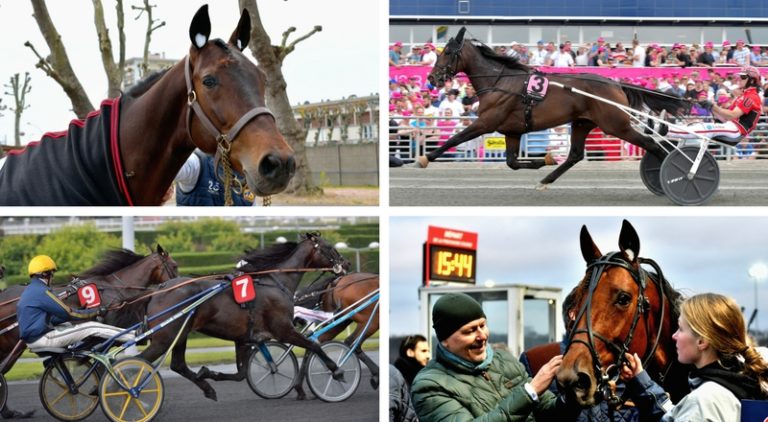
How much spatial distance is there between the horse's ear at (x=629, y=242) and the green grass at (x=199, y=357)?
1315mm

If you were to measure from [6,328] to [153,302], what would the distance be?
20.6 inches

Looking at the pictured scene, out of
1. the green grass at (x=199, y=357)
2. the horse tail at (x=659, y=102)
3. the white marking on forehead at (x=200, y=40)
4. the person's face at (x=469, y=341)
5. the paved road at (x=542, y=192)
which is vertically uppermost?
the white marking on forehead at (x=200, y=40)

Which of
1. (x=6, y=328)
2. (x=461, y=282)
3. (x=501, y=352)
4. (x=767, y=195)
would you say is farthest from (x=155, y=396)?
(x=767, y=195)

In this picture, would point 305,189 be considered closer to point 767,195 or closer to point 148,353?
point 148,353

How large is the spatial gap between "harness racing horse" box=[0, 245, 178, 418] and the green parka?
4.96 ft

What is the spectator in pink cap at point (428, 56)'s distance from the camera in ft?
17.9

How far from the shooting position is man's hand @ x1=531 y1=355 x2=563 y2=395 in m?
2.38

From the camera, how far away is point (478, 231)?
3.57m

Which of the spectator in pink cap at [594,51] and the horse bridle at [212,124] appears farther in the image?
Answer: the spectator in pink cap at [594,51]

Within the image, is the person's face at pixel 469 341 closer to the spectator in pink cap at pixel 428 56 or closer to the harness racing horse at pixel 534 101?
the harness racing horse at pixel 534 101

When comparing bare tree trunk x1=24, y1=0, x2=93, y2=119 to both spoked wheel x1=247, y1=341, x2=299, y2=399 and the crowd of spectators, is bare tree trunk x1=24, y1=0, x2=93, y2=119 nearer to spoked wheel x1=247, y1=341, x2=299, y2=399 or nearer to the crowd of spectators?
spoked wheel x1=247, y1=341, x2=299, y2=399

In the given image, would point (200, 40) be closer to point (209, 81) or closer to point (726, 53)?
point (209, 81)

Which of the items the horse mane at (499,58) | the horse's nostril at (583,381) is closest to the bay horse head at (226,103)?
the horse's nostril at (583,381)

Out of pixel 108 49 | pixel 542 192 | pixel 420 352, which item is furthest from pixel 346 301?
pixel 108 49
